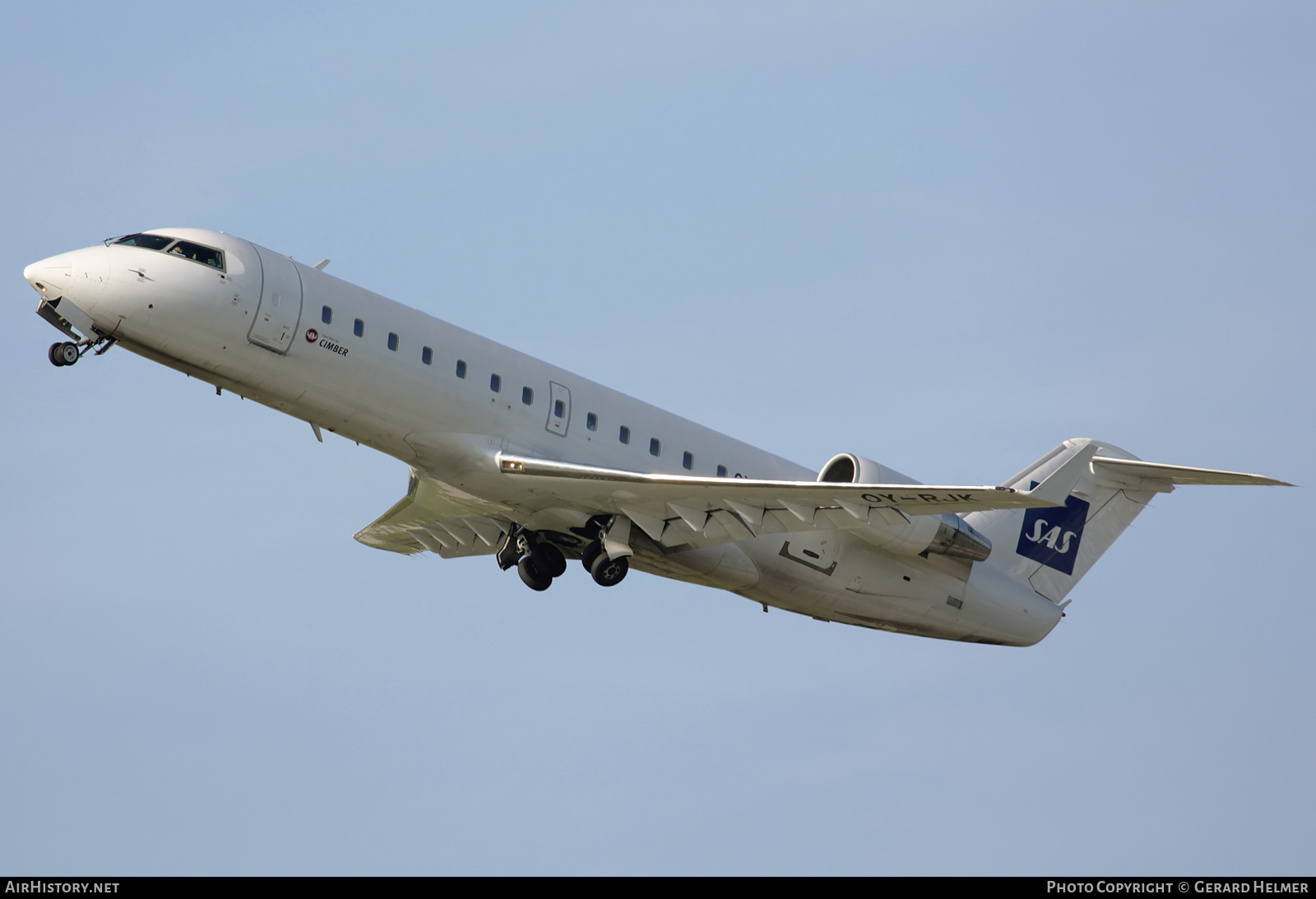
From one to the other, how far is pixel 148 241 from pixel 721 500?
803 cm

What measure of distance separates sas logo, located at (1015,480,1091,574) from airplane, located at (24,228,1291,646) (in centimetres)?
49

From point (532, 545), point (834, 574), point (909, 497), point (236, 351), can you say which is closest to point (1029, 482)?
point (834, 574)

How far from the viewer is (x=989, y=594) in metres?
25.6

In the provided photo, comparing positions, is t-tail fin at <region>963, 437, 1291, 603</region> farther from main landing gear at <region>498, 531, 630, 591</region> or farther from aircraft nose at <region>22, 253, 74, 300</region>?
aircraft nose at <region>22, 253, 74, 300</region>

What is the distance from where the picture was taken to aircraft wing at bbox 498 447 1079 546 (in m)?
20.5

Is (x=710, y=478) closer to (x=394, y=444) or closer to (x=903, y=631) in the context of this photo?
(x=394, y=444)

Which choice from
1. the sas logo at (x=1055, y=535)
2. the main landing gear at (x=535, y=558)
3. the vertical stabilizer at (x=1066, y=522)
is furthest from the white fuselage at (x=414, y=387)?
the sas logo at (x=1055, y=535)

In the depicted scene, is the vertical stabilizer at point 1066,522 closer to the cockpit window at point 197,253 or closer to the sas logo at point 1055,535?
the sas logo at point 1055,535

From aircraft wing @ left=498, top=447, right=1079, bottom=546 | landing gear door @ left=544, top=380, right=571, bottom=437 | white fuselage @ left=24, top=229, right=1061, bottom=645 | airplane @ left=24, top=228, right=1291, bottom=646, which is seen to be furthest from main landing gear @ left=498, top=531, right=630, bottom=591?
landing gear door @ left=544, top=380, right=571, bottom=437

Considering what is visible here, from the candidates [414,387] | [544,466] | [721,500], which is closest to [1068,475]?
[721,500]

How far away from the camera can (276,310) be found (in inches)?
787

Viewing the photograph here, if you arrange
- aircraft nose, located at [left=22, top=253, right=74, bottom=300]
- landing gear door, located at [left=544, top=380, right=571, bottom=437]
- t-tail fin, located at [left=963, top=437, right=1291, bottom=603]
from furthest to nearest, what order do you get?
t-tail fin, located at [left=963, top=437, right=1291, bottom=603], landing gear door, located at [left=544, top=380, right=571, bottom=437], aircraft nose, located at [left=22, top=253, right=74, bottom=300]

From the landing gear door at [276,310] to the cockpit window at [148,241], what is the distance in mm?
1192
